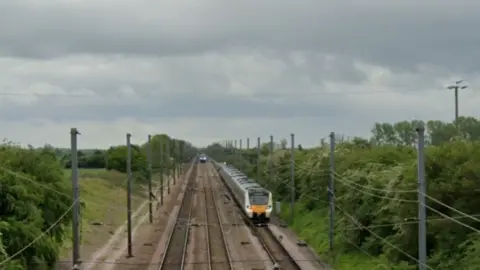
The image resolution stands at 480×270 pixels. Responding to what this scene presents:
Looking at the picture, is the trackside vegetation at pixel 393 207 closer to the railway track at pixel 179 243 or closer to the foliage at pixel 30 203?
the railway track at pixel 179 243

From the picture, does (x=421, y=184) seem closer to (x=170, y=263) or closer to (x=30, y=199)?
(x=30, y=199)

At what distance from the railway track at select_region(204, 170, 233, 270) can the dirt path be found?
3071 millimetres

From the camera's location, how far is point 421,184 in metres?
19.2

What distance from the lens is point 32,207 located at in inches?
1031

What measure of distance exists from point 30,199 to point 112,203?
133 feet

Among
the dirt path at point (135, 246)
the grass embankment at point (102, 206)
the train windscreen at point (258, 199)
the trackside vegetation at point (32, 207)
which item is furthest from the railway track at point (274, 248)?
the trackside vegetation at point (32, 207)

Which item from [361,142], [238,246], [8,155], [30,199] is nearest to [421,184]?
[30,199]

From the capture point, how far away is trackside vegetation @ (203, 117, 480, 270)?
23828 mm

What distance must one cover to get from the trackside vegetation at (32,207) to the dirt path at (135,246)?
134 inches

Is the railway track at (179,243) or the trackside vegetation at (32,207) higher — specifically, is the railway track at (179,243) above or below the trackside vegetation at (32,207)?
below

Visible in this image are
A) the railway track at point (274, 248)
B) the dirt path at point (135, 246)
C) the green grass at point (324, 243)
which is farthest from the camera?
the dirt path at point (135, 246)

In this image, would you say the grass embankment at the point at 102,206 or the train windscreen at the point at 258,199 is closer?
the grass embankment at the point at 102,206

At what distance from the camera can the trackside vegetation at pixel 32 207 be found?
960 inches

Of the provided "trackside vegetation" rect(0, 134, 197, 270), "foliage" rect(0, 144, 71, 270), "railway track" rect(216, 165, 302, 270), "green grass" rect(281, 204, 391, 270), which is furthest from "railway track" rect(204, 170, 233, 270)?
"foliage" rect(0, 144, 71, 270)
